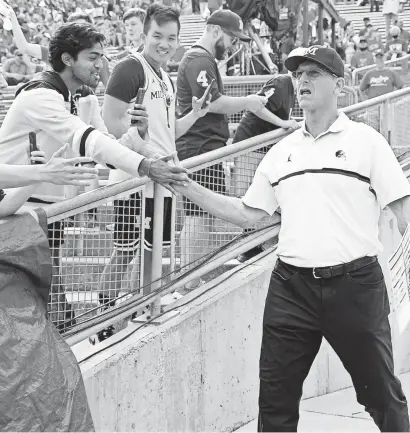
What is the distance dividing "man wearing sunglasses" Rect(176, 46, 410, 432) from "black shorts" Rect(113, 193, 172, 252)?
1058 mm

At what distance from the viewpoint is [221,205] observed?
4.30 m

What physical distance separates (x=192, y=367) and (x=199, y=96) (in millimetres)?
1883

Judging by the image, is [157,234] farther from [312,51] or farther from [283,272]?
[312,51]

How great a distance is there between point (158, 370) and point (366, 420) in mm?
2019

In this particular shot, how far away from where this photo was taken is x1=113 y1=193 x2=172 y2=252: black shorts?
4.81 meters

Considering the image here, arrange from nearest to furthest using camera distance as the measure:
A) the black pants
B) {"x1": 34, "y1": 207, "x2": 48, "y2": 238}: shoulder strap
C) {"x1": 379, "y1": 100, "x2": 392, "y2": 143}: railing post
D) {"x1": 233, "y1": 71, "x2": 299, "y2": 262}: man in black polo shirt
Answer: {"x1": 34, "y1": 207, "x2": 48, "y2": 238}: shoulder strap → the black pants → {"x1": 233, "y1": 71, "x2": 299, "y2": 262}: man in black polo shirt → {"x1": 379, "y1": 100, "x2": 392, "y2": 143}: railing post

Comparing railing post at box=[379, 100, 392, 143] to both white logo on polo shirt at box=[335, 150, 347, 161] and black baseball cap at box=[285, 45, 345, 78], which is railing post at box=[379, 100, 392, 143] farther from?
white logo on polo shirt at box=[335, 150, 347, 161]

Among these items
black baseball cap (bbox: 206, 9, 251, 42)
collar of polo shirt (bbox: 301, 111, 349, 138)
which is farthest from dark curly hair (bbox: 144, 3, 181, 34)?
collar of polo shirt (bbox: 301, 111, 349, 138)

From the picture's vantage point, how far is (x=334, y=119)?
424 cm

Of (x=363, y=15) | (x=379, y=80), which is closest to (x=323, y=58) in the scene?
(x=379, y=80)

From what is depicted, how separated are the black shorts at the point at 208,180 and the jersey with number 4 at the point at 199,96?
1.21 feet

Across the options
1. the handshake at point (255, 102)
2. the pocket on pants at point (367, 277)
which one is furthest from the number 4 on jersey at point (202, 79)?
the pocket on pants at point (367, 277)

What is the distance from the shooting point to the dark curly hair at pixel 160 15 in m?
5.27

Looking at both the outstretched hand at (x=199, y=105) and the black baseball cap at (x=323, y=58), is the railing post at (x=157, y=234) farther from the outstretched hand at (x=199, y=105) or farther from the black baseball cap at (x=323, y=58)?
the black baseball cap at (x=323, y=58)
